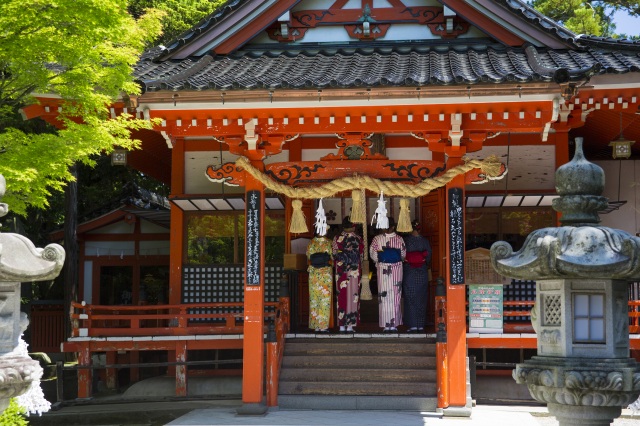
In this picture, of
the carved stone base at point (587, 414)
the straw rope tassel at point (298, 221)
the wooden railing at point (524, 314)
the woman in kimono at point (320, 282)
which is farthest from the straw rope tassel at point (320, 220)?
the carved stone base at point (587, 414)

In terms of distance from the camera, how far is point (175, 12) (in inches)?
881

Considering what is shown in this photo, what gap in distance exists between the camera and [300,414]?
12305 mm

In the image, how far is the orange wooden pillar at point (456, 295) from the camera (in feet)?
40.7

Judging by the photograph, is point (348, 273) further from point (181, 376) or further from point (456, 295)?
point (181, 376)

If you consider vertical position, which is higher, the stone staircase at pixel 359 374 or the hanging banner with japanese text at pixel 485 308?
the hanging banner with japanese text at pixel 485 308

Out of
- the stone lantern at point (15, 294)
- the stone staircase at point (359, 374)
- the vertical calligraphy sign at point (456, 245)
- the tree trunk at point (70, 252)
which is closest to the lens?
the stone lantern at point (15, 294)

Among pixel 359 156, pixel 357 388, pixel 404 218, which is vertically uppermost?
pixel 359 156

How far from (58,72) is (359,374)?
19.6 feet

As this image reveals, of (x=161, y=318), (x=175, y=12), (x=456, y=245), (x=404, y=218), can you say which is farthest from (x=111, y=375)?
(x=175, y=12)

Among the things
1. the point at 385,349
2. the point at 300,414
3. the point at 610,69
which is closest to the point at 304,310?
the point at 385,349

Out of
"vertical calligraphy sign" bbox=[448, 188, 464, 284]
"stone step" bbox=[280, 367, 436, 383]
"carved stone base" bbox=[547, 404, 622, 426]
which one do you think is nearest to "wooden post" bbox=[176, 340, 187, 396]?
"stone step" bbox=[280, 367, 436, 383]

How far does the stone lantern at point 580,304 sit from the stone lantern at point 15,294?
354cm

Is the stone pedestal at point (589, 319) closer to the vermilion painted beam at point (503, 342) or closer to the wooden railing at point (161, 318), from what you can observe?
the vermilion painted beam at point (503, 342)

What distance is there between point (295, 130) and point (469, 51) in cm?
349
